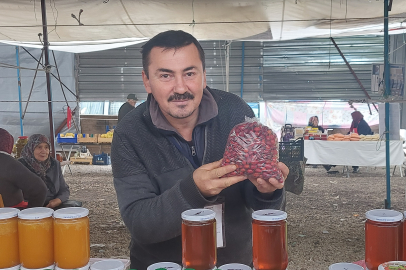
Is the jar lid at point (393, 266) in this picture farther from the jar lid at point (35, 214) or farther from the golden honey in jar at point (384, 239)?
the jar lid at point (35, 214)

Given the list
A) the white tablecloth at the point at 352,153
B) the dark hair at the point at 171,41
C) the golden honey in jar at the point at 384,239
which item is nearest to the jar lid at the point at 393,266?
the golden honey in jar at the point at 384,239

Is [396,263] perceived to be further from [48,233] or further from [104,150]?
[104,150]

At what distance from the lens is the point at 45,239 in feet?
4.80

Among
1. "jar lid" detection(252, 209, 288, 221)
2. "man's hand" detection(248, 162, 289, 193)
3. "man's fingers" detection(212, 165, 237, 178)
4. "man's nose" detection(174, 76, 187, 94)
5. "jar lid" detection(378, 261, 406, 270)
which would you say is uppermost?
"man's nose" detection(174, 76, 187, 94)

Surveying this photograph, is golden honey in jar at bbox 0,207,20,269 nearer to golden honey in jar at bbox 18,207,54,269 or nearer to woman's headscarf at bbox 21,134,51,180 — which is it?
golden honey in jar at bbox 18,207,54,269

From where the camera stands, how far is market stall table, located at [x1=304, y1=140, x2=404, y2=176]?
8.29 metres

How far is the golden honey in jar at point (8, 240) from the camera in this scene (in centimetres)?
146

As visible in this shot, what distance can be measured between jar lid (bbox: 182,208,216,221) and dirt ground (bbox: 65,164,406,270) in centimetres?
297

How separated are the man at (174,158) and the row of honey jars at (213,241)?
108 millimetres

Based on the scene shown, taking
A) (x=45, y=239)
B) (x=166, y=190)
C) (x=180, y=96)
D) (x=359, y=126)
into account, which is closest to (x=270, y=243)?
(x=166, y=190)

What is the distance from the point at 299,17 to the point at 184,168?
18.9ft

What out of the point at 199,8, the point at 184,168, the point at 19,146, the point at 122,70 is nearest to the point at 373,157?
the point at 199,8

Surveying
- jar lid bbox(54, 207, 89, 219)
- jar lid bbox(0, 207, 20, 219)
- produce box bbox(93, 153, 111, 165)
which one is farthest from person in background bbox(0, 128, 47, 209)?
produce box bbox(93, 153, 111, 165)

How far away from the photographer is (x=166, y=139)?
1.75 m
